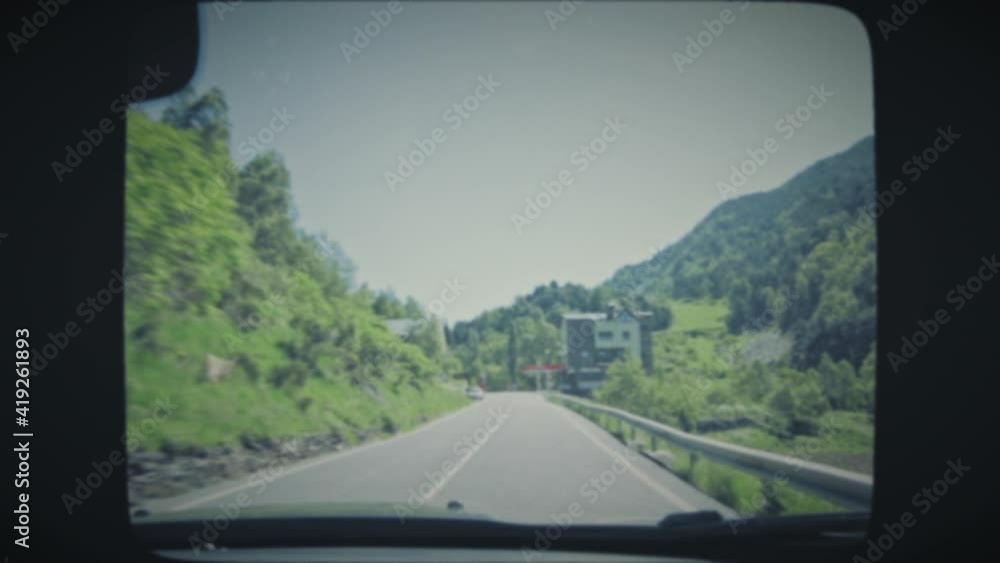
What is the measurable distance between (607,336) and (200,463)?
16.2 ft

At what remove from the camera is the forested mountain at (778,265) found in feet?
15.8

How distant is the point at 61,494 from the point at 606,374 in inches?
187

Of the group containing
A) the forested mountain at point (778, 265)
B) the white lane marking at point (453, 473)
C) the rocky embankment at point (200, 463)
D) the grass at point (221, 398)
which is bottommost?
the white lane marking at point (453, 473)

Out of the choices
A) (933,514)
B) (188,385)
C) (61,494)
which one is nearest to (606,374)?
(933,514)

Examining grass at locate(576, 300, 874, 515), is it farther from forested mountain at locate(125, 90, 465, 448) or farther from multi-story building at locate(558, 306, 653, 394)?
forested mountain at locate(125, 90, 465, 448)

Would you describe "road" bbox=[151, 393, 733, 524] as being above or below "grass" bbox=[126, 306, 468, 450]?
below

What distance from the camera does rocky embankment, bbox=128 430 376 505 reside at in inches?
228

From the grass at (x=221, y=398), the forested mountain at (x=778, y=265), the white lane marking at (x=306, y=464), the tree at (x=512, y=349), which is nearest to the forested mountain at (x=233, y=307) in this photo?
the grass at (x=221, y=398)

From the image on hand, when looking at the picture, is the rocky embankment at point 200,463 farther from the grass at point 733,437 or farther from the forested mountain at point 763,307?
the grass at point 733,437

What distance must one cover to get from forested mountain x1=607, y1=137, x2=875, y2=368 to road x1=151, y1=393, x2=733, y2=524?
186cm

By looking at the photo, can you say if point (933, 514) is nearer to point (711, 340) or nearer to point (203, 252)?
point (711, 340)

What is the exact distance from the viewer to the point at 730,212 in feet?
17.3

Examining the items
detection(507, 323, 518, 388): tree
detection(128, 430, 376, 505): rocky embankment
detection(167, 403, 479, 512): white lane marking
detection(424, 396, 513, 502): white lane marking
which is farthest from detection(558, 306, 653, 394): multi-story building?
detection(128, 430, 376, 505): rocky embankment

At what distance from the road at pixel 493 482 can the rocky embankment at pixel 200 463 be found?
9.1 inches
